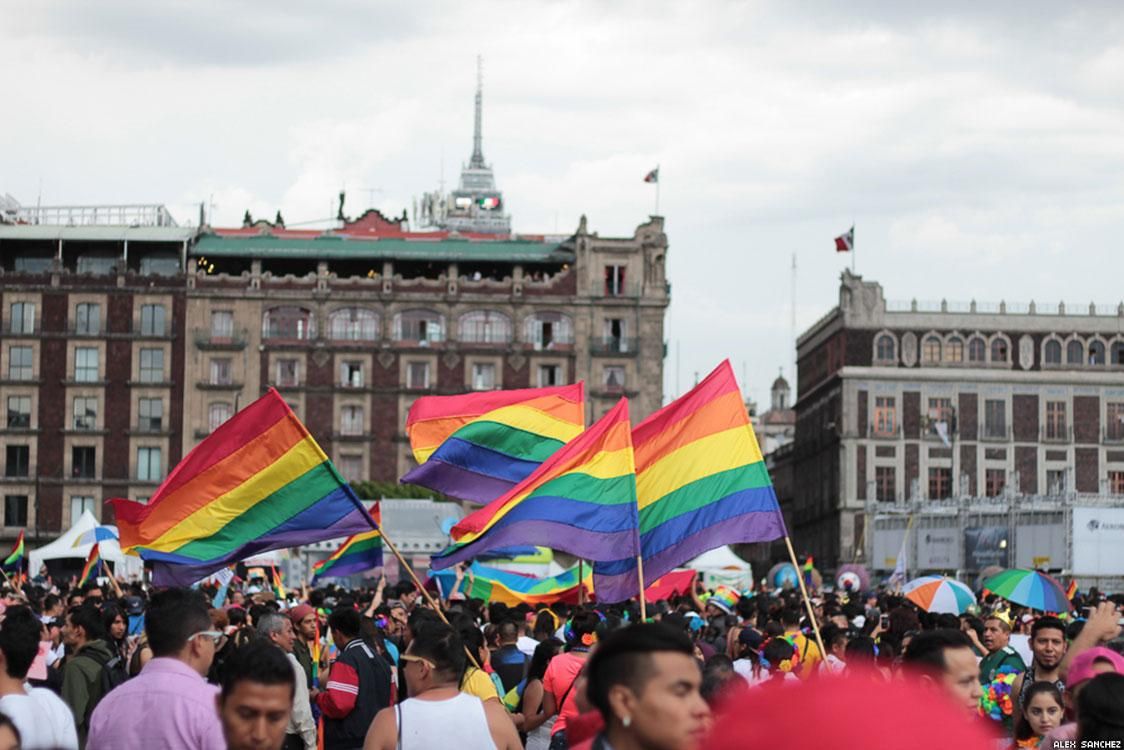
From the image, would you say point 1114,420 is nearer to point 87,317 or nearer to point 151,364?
point 151,364

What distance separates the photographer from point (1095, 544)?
48188 millimetres

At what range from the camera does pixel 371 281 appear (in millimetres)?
84375

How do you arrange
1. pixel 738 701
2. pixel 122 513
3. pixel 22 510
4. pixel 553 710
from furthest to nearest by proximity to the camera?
pixel 22 510
pixel 122 513
pixel 553 710
pixel 738 701

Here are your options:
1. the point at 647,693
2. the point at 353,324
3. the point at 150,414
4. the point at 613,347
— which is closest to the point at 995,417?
the point at 613,347

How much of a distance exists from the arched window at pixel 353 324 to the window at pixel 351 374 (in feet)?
3.83

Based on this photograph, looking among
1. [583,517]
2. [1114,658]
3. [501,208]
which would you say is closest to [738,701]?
[1114,658]

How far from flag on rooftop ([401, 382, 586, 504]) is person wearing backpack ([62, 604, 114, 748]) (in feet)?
18.6

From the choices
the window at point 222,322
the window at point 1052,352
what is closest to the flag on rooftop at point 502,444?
the window at point 222,322

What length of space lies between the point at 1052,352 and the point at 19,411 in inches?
1824

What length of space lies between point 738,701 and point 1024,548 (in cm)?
5144

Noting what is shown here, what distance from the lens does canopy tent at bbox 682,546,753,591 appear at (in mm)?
47625

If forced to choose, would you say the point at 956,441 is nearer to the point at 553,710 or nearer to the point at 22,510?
the point at 22,510

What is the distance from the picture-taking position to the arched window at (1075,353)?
86250mm

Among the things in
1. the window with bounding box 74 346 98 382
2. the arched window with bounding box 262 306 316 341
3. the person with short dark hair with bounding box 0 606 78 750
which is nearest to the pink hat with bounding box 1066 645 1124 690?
the person with short dark hair with bounding box 0 606 78 750
